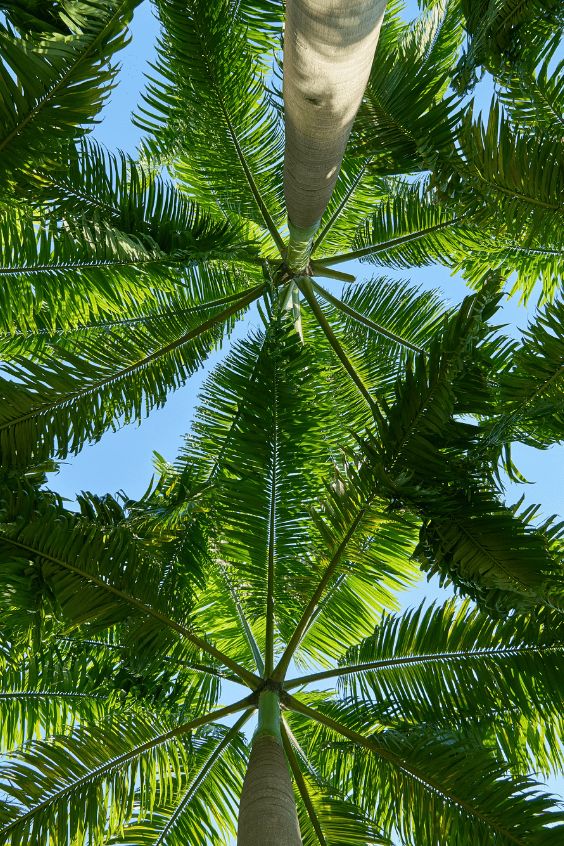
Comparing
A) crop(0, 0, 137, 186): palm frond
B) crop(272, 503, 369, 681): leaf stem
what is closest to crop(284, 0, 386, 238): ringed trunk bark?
crop(0, 0, 137, 186): palm frond

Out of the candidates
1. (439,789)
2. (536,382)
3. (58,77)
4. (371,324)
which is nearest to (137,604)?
(439,789)

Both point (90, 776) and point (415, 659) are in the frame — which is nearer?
point (90, 776)

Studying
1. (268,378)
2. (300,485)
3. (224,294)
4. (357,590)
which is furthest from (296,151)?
(224,294)

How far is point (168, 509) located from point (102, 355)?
109 centimetres

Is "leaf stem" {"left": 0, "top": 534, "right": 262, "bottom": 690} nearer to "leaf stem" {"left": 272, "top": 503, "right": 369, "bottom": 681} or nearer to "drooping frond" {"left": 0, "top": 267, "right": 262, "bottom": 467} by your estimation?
"leaf stem" {"left": 272, "top": 503, "right": 369, "bottom": 681}

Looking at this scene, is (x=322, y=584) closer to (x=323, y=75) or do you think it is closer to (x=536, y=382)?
(x=536, y=382)

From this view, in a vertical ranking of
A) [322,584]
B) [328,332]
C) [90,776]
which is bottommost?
[90,776]

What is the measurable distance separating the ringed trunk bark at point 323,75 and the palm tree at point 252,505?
0.93 m

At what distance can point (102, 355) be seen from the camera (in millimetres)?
4902

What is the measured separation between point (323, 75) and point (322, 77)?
10 mm

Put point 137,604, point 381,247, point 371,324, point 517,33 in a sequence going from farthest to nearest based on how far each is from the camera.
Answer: point 371,324 < point 381,247 < point 517,33 < point 137,604

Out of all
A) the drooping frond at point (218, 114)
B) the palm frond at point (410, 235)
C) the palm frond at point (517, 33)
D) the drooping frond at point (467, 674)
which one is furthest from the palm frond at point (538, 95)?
the drooping frond at point (467, 674)

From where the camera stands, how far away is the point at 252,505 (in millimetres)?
4211

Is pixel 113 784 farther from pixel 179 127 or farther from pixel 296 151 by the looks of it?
pixel 179 127
